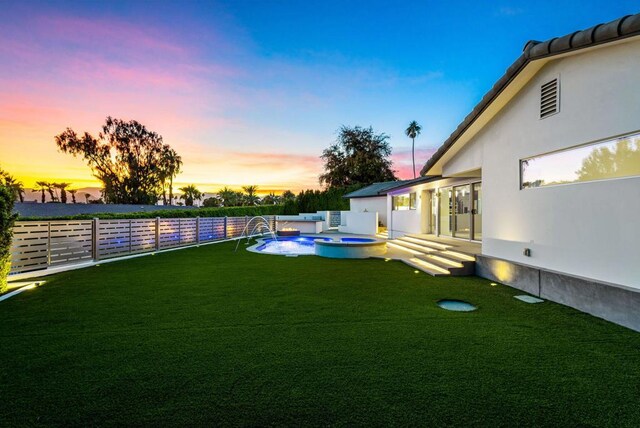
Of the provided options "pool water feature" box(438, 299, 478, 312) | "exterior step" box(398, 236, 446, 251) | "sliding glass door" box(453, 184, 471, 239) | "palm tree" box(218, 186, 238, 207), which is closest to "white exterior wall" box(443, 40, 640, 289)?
"pool water feature" box(438, 299, 478, 312)

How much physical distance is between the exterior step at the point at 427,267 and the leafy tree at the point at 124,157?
41.1 meters

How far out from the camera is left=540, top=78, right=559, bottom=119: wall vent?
6.31 metres

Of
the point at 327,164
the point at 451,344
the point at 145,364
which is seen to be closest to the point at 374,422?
the point at 451,344

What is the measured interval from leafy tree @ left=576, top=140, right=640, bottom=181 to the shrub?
12.2 metres

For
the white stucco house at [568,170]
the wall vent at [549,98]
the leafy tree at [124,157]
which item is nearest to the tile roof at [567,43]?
the white stucco house at [568,170]

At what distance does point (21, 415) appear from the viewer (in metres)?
2.51

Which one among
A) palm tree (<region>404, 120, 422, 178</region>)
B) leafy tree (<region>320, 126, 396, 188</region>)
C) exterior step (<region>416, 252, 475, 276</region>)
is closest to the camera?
exterior step (<region>416, 252, 475, 276</region>)

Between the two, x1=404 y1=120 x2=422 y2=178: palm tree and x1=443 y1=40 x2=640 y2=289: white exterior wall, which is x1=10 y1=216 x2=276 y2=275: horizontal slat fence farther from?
x1=404 y1=120 x2=422 y2=178: palm tree

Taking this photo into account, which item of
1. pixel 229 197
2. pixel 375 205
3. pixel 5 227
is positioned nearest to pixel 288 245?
pixel 375 205

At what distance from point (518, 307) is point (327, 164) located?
4397cm

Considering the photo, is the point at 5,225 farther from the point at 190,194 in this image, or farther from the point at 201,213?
the point at 190,194

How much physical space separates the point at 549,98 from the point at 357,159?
130 feet

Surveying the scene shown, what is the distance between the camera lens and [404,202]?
19.8 meters

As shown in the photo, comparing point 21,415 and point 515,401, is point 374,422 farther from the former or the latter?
point 21,415
